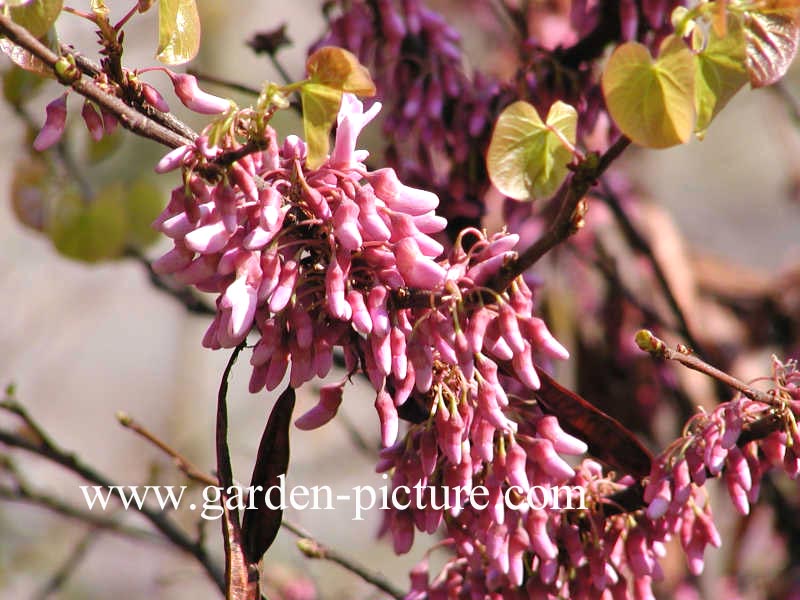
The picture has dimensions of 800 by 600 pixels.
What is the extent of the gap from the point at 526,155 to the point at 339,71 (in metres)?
0.25

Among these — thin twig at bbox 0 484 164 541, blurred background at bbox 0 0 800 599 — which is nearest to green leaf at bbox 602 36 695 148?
thin twig at bbox 0 484 164 541

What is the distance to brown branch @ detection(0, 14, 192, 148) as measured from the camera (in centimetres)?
107

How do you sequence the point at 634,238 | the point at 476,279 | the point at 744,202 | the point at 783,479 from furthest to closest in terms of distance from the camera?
the point at 744,202 < the point at 783,479 < the point at 634,238 < the point at 476,279

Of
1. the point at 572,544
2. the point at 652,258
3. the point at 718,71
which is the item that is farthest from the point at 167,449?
the point at 652,258

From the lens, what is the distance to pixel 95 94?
1.13 m

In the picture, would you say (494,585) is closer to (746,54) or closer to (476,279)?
(476,279)

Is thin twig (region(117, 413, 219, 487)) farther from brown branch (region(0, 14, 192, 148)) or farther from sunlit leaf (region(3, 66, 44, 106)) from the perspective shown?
sunlit leaf (region(3, 66, 44, 106))

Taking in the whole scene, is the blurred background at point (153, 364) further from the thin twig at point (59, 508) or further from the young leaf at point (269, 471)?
the young leaf at point (269, 471)

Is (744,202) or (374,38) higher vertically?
(374,38)

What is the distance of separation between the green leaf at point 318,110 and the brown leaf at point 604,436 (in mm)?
526

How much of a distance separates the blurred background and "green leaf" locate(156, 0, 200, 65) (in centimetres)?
283

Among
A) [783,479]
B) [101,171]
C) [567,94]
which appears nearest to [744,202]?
[783,479]

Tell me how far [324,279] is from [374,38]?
3.07 feet

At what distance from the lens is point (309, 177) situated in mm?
1213
